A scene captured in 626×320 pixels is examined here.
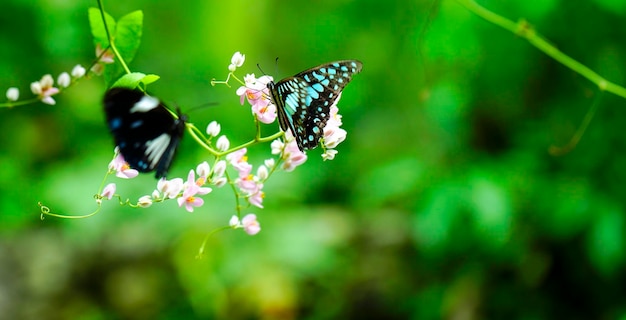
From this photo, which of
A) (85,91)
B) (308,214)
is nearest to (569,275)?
(308,214)

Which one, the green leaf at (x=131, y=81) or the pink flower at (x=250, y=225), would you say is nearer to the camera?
the green leaf at (x=131, y=81)

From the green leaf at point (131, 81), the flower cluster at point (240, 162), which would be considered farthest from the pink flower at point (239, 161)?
the green leaf at point (131, 81)

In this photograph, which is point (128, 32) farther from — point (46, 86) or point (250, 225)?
point (250, 225)

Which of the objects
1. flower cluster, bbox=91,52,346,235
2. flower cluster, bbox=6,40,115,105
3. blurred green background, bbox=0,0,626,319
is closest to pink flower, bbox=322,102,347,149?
flower cluster, bbox=91,52,346,235

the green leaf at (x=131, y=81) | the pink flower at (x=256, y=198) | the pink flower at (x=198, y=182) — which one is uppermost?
the green leaf at (x=131, y=81)

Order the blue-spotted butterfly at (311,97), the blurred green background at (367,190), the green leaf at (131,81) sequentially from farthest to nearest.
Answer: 1. the blurred green background at (367,190)
2. the blue-spotted butterfly at (311,97)
3. the green leaf at (131,81)

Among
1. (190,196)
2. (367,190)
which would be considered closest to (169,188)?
(190,196)

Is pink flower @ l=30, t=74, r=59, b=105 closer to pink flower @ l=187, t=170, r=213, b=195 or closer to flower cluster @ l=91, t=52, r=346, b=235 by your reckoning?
flower cluster @ l=91, t=52, r=346, b=235

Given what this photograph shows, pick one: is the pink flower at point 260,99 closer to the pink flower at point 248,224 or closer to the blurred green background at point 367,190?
the pink flower at point 248,224
